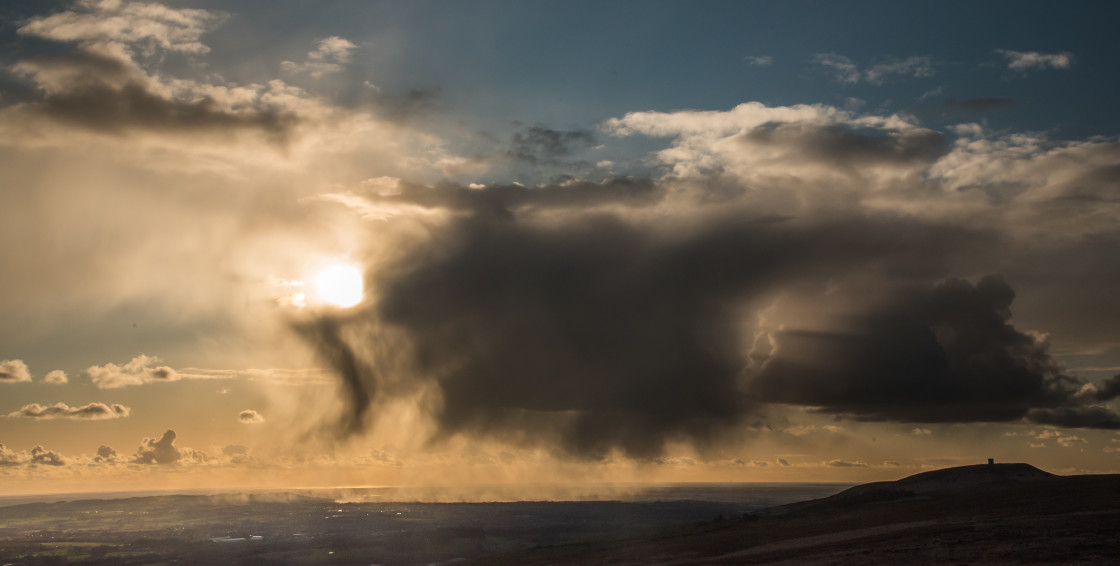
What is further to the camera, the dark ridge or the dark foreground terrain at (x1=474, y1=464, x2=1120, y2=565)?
the dark ridge

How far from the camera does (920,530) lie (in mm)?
68062

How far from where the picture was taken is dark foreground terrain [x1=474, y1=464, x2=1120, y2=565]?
2135 inches

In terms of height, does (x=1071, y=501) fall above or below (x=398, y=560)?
above

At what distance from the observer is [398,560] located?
7717 inches

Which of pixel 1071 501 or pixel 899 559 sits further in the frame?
pixel 1071 501

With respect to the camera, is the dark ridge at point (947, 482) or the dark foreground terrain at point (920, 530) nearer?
the dark foreground terrain at point (920, 530)

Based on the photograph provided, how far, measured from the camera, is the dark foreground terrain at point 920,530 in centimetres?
5422

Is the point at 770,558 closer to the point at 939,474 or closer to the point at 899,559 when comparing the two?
the point at 899,559

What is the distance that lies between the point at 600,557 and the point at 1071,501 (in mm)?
45903

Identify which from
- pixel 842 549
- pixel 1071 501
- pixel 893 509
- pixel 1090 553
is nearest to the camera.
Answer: pixel 1090 553

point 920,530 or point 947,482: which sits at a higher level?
point 947,482

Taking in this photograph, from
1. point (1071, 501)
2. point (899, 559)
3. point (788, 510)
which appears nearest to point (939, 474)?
point (788, 510)

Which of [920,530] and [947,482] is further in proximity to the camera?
[947,482]

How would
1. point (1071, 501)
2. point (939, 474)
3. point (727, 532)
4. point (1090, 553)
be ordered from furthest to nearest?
1. point (939, 474)
2. point (727, 532)
3. point (1071, 501)
4. point (1090, 553)
